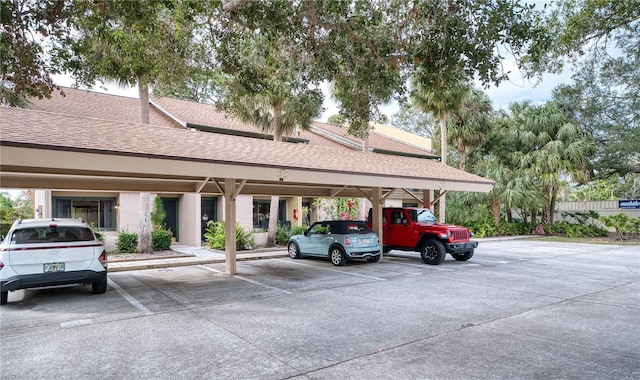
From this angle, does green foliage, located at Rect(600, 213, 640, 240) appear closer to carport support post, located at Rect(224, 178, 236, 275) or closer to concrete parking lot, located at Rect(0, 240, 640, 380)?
concrete parking lot, located at Rect(0, 240, 640, 380)

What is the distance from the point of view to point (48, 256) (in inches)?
331

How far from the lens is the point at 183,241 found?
21.2m

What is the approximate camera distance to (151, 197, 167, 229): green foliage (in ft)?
62.4

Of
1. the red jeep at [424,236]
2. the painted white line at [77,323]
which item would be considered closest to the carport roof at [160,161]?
the red jeep at [424,236]

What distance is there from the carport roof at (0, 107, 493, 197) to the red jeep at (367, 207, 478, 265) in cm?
137

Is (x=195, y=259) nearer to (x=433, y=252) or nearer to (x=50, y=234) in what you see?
(x=50, y=234)

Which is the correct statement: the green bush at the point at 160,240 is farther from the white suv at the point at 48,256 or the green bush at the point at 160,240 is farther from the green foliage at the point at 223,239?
the white suv at the point at 48,256

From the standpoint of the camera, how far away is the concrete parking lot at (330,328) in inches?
197

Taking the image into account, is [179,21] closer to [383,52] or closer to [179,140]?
[179,140]

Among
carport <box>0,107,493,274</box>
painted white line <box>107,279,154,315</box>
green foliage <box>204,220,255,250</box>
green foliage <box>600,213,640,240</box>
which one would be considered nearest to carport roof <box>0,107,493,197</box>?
carport <box>0,107,493,274</box>

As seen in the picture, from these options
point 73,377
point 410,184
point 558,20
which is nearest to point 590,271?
point 410,184

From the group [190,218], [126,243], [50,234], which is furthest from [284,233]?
[50,234]

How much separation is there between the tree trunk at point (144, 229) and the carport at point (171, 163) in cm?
321

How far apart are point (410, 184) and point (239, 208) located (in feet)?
31.9
